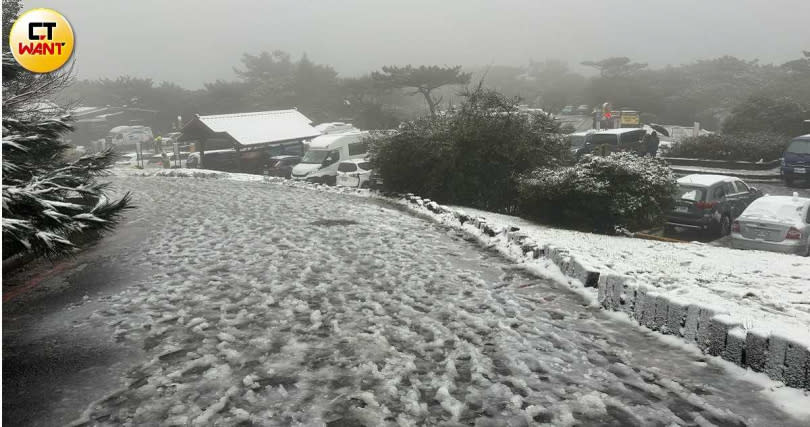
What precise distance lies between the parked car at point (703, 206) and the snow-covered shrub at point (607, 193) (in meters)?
0.88

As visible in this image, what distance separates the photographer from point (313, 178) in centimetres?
2503

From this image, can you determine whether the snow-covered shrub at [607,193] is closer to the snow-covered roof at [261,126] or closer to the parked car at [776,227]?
the parked car at [776,227]

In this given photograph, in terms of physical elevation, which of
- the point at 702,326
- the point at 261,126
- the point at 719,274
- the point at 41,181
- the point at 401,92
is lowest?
the point at 719,274

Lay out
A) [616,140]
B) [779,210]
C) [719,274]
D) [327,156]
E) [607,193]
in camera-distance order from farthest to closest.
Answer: [616,140], [327,156], [607,193], [779,210], [719,274]

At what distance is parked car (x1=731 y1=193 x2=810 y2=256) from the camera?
1164 cm

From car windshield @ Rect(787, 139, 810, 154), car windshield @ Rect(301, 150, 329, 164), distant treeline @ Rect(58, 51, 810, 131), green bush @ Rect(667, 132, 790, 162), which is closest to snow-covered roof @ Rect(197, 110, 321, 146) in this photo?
car windshield @ Rect(301, 150, 329, 164)

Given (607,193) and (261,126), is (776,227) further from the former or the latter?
(261,126)

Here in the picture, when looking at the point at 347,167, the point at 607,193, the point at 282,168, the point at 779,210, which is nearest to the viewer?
the point at 779,210

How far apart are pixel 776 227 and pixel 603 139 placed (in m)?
17.1

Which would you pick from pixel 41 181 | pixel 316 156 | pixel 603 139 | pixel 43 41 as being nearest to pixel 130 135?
pixel 316 156

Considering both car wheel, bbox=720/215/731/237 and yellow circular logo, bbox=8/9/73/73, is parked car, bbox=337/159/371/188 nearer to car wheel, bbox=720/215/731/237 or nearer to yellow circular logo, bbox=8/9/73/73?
car wheel, bbox=720/215/731/237

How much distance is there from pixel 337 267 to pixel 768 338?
6021mm

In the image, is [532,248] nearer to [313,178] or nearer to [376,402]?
[376,402]

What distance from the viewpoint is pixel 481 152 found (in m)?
15.9
